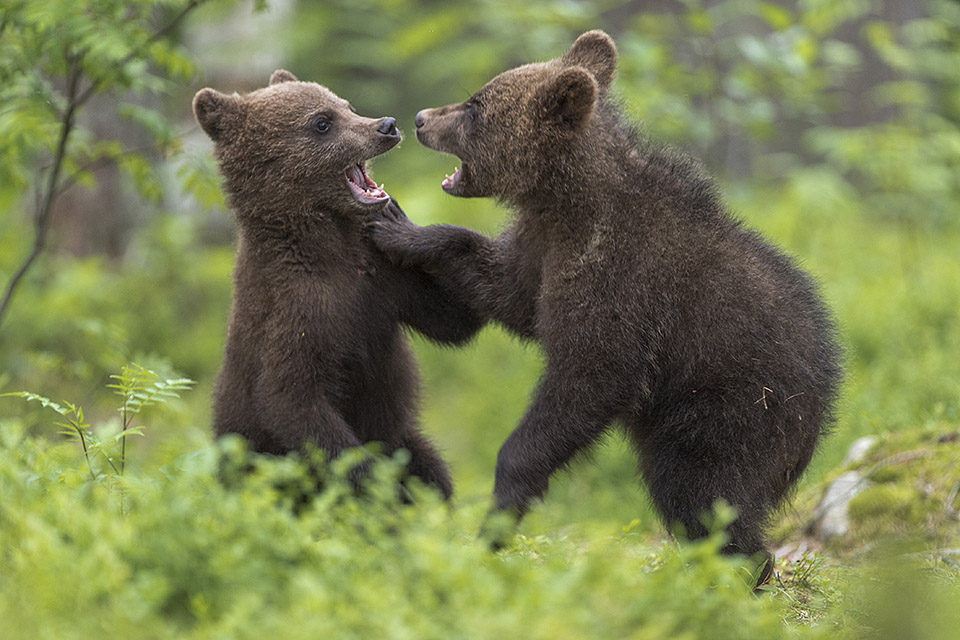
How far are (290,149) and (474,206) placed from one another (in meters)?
7.67

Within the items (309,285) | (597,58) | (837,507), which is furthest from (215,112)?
(837,507)

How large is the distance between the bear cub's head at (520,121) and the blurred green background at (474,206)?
427 mm

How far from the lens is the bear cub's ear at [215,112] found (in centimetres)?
510

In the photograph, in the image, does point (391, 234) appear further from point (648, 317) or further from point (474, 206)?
point (474, 206)

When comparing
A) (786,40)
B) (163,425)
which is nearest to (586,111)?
(786,40)

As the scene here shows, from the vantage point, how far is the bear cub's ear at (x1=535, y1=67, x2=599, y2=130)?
15.9 feet

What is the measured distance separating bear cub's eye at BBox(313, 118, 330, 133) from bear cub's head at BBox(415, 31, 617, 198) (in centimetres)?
53

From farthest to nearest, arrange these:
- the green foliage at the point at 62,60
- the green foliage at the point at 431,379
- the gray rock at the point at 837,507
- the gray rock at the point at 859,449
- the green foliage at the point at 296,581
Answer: the gray rock at the point at 859,449
the gray rock at the point at 837,507
the green foliage at the point at 62,60
the green foliage at the point at 431,379
the green foliage at the point at 296,581

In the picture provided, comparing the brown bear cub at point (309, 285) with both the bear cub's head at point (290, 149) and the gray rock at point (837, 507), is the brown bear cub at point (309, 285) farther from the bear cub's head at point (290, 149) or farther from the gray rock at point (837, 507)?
the gray rock at point (837, 507)

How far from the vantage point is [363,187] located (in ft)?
17.3

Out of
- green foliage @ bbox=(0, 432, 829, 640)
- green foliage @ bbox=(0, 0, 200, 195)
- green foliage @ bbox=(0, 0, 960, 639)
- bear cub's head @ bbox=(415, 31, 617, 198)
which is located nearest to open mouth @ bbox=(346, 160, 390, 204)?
bear cub's head @ bbox=(415, 31, 617, 198)

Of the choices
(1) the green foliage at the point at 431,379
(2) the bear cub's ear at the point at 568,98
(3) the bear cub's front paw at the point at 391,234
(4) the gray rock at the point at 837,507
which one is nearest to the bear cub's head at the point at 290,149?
(3) the bear cub's front paw at the point at 391,234

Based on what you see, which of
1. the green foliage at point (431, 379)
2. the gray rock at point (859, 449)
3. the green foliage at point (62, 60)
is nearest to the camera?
the green foliage at point (431, 379)

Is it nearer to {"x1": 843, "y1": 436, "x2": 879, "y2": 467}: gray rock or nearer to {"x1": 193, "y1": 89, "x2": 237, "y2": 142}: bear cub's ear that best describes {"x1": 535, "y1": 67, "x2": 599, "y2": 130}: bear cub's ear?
{"x1": 193, "y1": 89, "x2": 237, "y2": 142}: bear cub's ear
